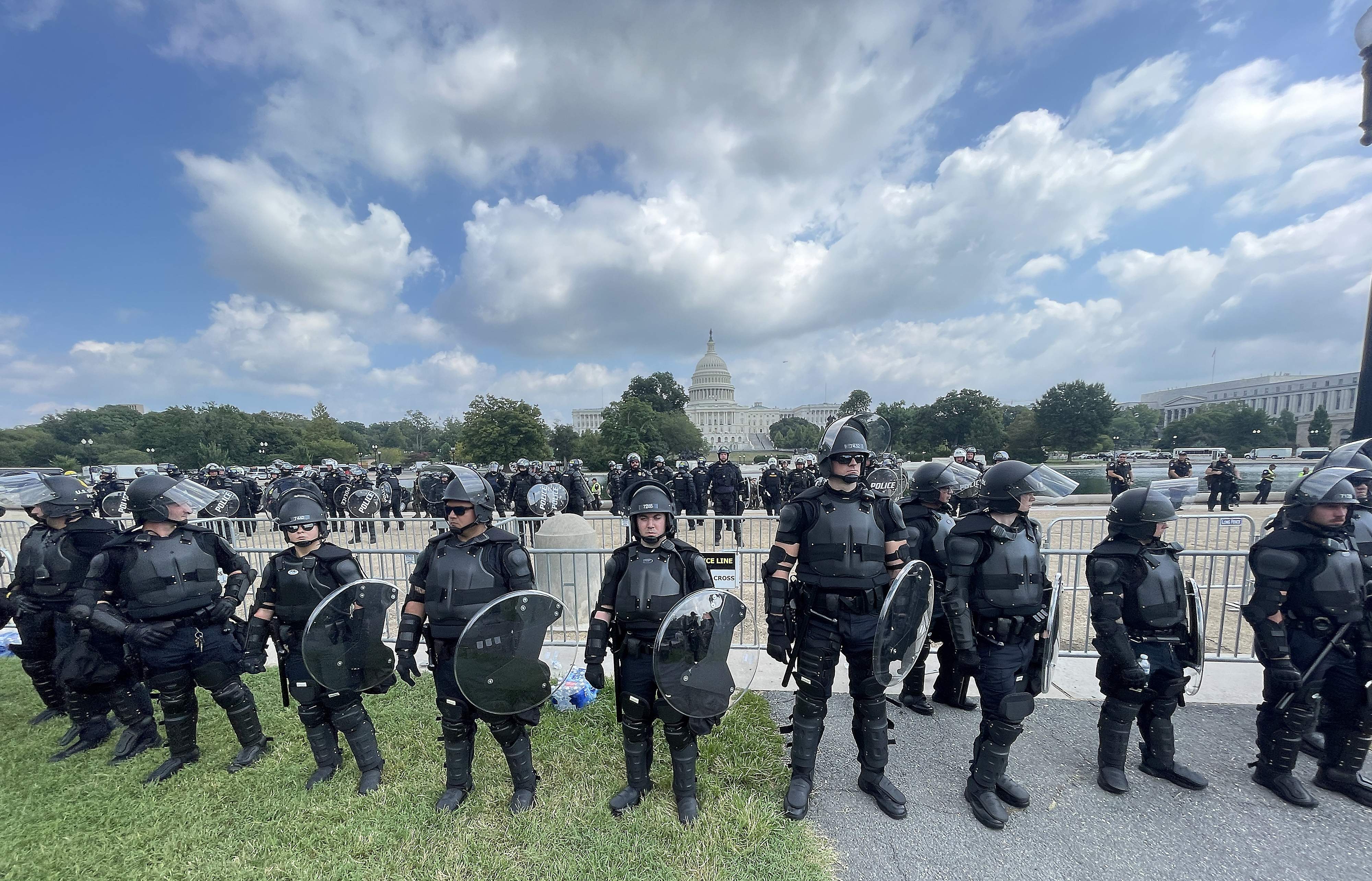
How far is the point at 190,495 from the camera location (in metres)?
3.95

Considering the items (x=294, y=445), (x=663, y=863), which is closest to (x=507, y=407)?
(x=294, y=445)

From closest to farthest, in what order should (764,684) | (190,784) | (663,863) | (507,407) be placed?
(663,863), (190,784), (764,684), (507,407)

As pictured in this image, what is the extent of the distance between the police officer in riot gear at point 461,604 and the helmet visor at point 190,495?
6.42 ft

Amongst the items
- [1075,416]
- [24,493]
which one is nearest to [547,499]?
[24,493]

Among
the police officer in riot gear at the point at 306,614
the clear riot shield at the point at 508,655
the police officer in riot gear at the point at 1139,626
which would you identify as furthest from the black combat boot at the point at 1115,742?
the police officer in riot gear at the point at 306,614

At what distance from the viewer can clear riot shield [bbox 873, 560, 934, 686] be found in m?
3.24

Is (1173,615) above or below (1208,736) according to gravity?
above

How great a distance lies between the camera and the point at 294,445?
68438 mm

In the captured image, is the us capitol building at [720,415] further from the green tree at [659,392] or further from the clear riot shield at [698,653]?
the clear riot shield at [698,653]

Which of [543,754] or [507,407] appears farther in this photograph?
[507,407]

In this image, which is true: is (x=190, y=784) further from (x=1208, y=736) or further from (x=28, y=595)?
(x=1208, y=736)

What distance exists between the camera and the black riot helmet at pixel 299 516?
3.53 meters

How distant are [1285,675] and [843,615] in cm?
300

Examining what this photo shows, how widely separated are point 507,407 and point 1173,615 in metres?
47.9
